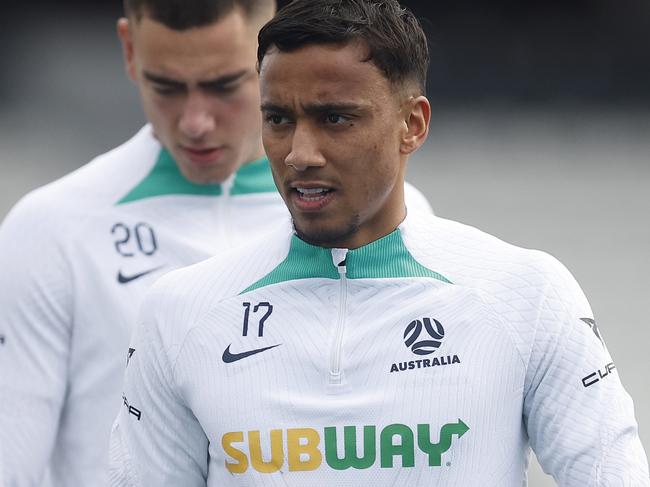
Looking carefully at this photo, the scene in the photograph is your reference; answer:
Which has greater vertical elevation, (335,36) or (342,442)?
(335,36)

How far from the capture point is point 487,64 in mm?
15586

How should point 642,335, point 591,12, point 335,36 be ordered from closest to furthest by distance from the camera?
point 335,36
point 642,335
point 591,12

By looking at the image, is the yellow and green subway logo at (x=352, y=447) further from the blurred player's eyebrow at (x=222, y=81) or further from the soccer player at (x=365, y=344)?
the blurred player's eyebrow at (x=222, y=81)

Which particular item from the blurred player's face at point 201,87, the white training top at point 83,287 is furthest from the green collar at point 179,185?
the blurred player's face at point 201,87

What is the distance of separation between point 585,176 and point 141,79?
11233mm

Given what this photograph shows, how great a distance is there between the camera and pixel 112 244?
3.91 m

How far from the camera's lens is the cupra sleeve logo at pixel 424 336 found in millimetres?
2809

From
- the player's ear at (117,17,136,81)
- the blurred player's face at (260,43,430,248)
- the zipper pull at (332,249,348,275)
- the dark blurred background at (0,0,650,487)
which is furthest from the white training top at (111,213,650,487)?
the dark blurred background at (0,0,650,487)

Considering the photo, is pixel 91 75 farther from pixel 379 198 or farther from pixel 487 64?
pixel 379 198

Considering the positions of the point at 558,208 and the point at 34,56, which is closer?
the point at 558,208

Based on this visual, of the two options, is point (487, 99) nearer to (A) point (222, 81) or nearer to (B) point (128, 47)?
(B) point (128, 47)

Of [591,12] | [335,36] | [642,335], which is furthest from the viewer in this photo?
[591,12]

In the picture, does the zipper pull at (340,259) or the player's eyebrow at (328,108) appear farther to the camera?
the zipper pull at (340,259)

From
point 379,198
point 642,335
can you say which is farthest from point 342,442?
point 642,335
